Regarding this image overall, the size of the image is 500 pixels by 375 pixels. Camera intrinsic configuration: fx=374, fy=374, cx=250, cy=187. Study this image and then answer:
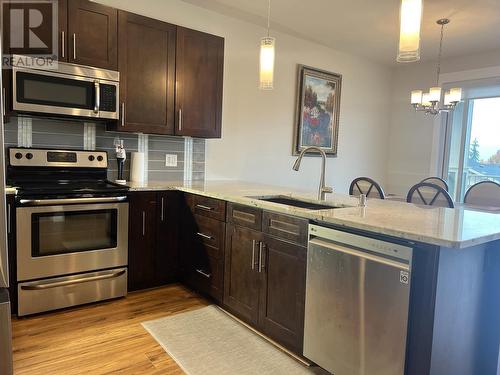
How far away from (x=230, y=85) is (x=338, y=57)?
73.5 inches

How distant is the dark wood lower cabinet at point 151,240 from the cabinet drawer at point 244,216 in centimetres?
74

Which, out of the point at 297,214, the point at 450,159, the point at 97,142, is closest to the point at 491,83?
the point at 450,159

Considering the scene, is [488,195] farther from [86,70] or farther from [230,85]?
[86,70]

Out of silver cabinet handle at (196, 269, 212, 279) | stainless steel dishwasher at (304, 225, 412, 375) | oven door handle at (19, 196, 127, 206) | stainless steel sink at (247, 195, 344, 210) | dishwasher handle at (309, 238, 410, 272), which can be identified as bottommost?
silver cabinet handle at (196, 269, 212, 279)

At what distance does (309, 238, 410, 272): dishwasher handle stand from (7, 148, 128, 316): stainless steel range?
1.61m

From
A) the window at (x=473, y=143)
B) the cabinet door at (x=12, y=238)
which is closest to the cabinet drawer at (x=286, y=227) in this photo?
the cabinet door at (x=12, y=238)

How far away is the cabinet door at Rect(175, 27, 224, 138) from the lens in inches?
130

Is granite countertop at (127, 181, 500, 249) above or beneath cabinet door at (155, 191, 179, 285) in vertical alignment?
above

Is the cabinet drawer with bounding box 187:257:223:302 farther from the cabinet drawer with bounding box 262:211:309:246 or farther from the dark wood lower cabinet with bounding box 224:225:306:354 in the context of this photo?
the cabinet drawer with bounding box 262:211:309:246

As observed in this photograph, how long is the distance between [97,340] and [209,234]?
101 centimetres

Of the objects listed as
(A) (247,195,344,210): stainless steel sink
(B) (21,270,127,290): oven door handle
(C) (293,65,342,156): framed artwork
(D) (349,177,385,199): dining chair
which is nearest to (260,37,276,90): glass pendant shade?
(A) (247,195,344,210): stainless steel sink

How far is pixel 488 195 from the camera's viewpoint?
12.1 ft

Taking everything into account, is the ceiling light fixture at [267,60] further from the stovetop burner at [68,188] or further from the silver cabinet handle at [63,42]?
the silver cabinet handle at [63,42]

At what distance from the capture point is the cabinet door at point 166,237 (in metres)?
3.07
